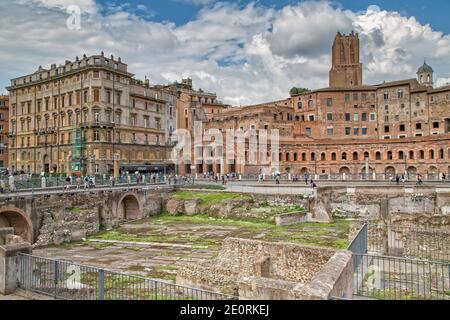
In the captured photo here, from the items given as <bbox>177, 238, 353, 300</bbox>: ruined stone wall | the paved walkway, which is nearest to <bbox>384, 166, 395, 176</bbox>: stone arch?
<bbox>177, 238, 353, 300</bbox>: ruined stone wall

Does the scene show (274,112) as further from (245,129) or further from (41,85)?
(41,85)

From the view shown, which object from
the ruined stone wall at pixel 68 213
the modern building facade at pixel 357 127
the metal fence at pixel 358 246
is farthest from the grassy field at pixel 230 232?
the modern building facade at pixel 357 127

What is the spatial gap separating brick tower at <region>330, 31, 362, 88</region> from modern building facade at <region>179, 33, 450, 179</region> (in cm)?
1213

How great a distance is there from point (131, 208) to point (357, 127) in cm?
4736

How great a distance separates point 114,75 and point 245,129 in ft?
77.3

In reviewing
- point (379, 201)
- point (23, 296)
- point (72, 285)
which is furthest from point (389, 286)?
point (379, 201)

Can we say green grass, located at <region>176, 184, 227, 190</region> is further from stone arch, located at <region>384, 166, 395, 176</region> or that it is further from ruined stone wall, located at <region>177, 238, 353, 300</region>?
stone arch, located at <region>384, 166, 395, 176</region>

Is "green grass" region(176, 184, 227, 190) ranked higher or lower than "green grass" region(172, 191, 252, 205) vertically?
higher

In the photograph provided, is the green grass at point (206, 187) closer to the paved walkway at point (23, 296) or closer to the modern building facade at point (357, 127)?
the modern building facade at point (357, 127)

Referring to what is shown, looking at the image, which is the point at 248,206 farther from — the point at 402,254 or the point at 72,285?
the point at 72,285

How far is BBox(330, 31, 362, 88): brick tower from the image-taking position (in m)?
78.2

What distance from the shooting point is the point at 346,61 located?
78688 mm

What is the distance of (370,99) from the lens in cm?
6706
